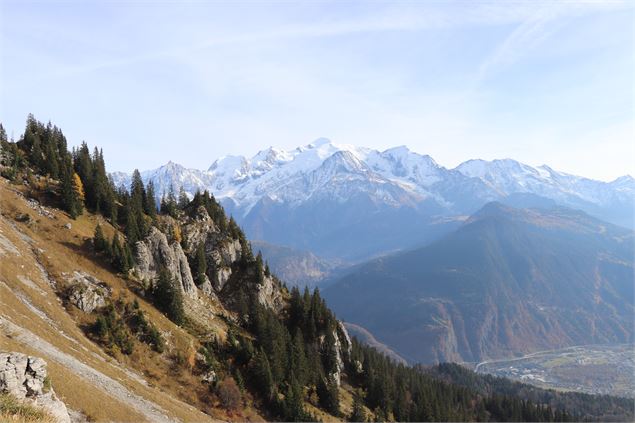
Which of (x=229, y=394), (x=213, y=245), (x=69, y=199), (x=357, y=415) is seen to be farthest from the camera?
(x=213, y=245)

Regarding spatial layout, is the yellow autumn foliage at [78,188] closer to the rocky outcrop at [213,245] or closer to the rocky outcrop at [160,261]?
the rocky outcrop at [160,261]

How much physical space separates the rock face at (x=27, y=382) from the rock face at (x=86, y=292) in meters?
39.0

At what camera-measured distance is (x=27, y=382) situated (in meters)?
28.7

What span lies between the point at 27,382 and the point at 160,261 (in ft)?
206

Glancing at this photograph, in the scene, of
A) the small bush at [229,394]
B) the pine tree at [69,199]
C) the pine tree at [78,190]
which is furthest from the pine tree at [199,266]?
the small bush at [229,394]

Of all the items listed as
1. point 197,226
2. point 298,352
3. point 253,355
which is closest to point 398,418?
point 298,352

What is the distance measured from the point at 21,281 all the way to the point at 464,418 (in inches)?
5996

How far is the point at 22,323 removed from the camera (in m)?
50.8

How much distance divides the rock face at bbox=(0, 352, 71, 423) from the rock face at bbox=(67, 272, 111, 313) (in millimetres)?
39036

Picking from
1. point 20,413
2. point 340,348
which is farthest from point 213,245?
point 20,413

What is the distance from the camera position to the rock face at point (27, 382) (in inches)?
1078

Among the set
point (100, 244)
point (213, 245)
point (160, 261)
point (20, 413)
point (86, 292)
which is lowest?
point (20, 413)

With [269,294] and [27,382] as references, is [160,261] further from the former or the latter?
[27,382]

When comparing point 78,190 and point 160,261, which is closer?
point 160,261
